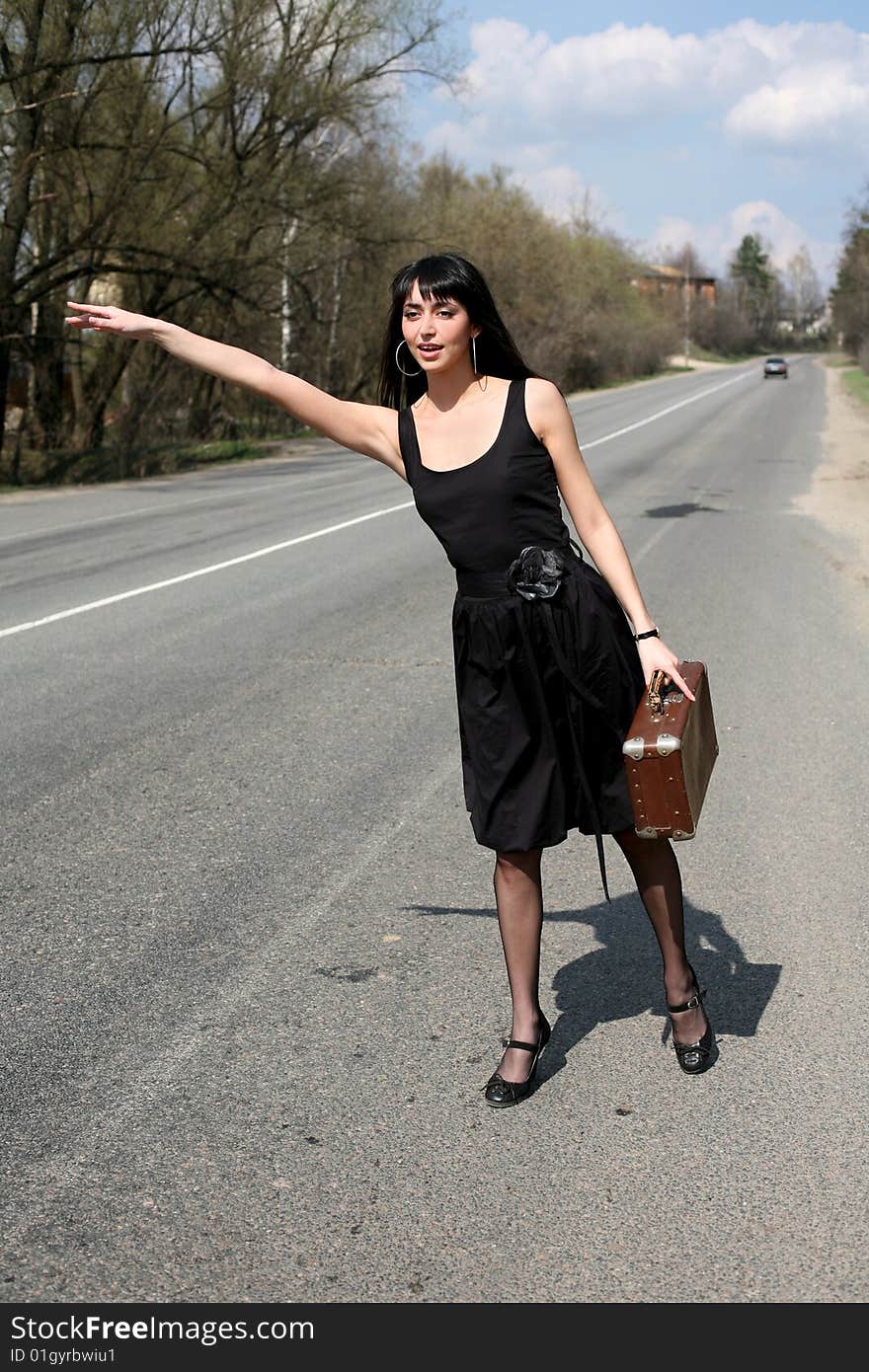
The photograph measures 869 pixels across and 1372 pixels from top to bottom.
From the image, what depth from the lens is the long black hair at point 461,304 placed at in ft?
10.6

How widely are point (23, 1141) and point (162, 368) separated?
27.8 m

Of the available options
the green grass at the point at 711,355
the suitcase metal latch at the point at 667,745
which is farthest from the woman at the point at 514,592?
the green grass at the point at 711,355

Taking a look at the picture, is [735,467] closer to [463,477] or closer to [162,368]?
[162,368]

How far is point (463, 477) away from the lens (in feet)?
10.6

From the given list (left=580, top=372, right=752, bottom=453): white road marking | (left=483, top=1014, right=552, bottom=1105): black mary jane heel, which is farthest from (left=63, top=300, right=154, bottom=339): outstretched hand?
(left=580, top=372, right=752, bottom=453): white road marking

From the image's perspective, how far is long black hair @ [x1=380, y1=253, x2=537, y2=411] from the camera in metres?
3.22

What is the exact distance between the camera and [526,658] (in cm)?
324

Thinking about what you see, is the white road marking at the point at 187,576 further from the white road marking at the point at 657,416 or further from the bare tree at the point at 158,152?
the white road marking at the point at 657,416

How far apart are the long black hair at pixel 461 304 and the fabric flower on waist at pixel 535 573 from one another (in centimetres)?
44

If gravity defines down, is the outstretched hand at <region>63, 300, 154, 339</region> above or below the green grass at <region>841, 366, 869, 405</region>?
above

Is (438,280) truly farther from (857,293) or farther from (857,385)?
(857,293)

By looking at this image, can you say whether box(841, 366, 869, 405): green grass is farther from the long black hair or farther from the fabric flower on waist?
the fabric flower on waist

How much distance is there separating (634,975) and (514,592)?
4.32 feet

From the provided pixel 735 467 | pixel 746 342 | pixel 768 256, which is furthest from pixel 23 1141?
pixel 768 256
